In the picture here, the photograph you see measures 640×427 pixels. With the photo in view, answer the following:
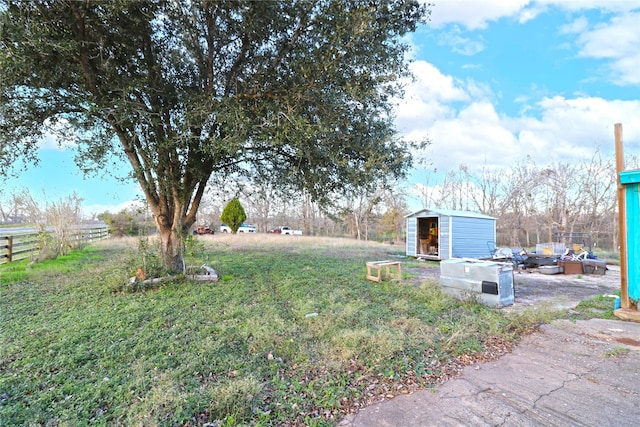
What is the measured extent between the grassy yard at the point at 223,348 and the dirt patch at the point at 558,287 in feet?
4.89

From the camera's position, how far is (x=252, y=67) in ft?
19.6

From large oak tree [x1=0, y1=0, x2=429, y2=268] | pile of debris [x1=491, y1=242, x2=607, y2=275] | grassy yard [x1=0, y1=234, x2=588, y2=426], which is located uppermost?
large oak tree [x1=0, y1=0, x2=429, y2=268]

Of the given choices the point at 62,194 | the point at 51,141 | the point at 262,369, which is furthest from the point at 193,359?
the point at 62,194

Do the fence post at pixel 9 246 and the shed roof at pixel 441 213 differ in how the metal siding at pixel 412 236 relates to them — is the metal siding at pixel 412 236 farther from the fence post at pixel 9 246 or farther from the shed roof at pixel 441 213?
the fence post at pixel 9 246

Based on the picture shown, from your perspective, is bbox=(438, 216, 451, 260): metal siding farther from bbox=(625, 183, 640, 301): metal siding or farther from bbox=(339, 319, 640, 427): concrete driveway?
bbox=(339, 319, 640, 427): concrete driveway

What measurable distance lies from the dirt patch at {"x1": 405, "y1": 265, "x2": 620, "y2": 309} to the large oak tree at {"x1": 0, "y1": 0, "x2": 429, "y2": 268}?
3628 millimetres

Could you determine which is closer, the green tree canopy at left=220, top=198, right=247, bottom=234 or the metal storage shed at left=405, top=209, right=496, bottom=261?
the metal storage shed at left=405, top=209, right=496, bottom=261

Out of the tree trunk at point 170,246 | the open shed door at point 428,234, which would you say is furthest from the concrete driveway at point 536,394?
the open shed door at point 428,234

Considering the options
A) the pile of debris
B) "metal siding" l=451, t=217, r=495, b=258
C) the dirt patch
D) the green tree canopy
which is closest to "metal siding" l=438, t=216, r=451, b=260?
"metal siding" l=451, t=217, r=495, b=258

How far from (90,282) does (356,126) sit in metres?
6.27

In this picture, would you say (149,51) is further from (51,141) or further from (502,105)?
(502,105)

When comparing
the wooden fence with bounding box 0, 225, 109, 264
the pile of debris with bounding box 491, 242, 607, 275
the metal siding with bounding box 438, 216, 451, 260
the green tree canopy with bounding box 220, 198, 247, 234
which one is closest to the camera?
the wooden fence with bounding box 0, 225, 109, 264

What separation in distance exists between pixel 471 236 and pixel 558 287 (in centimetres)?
569

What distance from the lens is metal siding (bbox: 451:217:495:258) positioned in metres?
12.2
